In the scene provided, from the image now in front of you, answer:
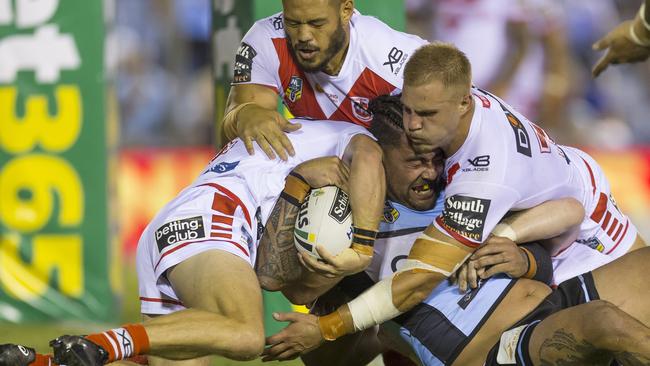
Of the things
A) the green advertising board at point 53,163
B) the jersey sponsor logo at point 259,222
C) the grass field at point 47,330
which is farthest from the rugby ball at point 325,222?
the green advertising board at point 53,163

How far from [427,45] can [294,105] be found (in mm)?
1109

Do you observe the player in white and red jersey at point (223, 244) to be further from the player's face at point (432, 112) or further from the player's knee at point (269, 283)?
the player's face at point (432, 112)

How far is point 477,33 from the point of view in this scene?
41.3 feet

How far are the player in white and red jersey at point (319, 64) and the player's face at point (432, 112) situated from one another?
2.30ft

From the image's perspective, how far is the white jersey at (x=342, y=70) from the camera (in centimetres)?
638

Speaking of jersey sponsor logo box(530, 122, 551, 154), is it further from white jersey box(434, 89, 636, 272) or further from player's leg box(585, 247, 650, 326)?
player's leg box(585, 247, 650, 326)

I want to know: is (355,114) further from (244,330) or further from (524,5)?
(524,5)

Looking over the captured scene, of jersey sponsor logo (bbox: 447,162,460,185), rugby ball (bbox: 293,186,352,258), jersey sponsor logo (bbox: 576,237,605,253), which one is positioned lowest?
jersey sponsor logo (bbox: 576,237,605,253)

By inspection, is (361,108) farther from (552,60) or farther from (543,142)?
(552,60)

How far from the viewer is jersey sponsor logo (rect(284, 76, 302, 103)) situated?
653 cm

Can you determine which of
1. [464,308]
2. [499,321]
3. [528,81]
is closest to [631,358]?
[499,321]

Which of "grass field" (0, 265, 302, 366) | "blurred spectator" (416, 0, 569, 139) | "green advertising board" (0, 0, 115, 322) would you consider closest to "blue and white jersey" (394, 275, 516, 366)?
"grass field" (0, 265, 302, 366)

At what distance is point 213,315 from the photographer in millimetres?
5273

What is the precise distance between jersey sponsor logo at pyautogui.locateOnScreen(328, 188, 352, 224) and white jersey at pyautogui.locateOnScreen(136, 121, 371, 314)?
0.26 metres
